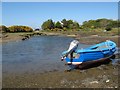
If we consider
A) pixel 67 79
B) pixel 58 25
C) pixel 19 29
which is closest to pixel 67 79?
pixel 67 79

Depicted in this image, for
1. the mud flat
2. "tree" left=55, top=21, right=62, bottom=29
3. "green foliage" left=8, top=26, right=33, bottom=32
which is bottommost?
the mud flat

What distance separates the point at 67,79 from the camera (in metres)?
15.4

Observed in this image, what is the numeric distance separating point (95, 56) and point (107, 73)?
315 centimetres

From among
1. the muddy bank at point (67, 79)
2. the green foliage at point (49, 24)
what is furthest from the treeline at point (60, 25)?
the muddy bank at point (67, 79)

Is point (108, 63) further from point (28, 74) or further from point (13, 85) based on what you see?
point (13, 85)

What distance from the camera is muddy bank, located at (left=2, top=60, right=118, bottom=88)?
13867 millimetres

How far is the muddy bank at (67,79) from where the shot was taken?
1387cm

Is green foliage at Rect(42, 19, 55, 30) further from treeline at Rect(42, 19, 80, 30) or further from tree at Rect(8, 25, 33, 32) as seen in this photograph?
tree at Rect(8, 25, 33, 32)

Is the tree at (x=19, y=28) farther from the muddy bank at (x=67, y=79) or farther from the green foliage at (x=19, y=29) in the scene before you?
the muddy bank at (x=67, y=79)

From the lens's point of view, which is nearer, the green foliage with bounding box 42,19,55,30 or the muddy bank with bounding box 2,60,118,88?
the muddy bank with bounding box 2,60,118,88

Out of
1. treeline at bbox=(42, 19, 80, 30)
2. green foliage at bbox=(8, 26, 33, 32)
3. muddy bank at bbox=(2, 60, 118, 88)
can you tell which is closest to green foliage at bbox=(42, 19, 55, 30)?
treeline at bbox=(42, 19, 80, 30)

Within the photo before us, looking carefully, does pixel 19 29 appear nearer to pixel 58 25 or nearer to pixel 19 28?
pixel 19 28

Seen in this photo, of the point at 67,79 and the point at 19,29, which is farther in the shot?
the point at 19,29

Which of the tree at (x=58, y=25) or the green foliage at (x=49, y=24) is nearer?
the tree at (x=58, y=25)
